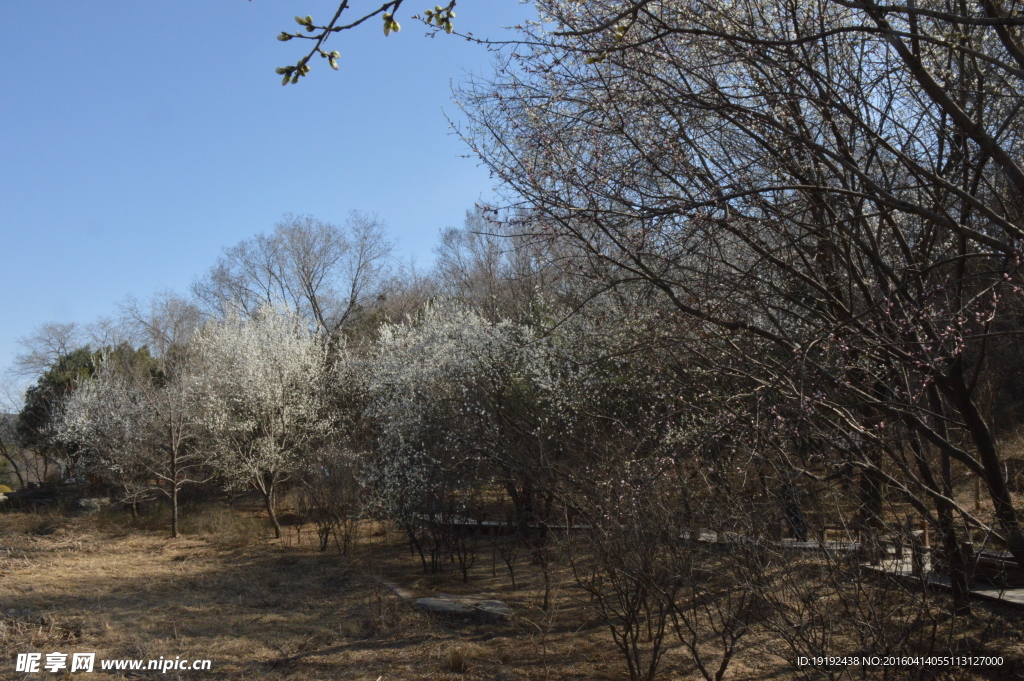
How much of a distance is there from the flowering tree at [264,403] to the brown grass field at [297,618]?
2.50 m

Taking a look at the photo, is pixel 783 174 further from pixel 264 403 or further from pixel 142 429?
pixel 142 429

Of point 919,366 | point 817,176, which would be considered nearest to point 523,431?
point 817,176

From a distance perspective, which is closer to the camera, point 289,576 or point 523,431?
point 523,431

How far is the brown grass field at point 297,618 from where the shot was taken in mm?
6789

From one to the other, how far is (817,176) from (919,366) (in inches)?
78.5

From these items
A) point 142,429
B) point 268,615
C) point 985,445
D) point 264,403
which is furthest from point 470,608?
point 142,429

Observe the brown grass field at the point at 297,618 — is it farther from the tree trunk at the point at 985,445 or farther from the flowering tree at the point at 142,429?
the flowering tree at the point at 142,429

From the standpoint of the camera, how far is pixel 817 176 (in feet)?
17.5

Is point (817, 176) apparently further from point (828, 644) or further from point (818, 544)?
point (828, 644)

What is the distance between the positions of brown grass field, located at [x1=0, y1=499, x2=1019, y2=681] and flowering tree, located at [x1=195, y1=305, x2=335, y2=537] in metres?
2.50

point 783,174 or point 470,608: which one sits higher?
point 783,174

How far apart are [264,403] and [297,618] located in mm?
9320

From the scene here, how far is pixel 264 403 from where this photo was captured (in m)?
17.5

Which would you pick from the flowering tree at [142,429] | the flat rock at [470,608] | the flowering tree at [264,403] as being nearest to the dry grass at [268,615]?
the flat rock at [470,608]
